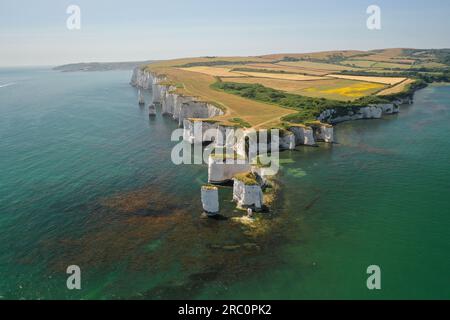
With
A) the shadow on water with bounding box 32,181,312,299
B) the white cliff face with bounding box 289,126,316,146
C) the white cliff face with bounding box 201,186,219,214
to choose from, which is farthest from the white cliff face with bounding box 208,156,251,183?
the white cliff face with bounding box 289,126,316,146

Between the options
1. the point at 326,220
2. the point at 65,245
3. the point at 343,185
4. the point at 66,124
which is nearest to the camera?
the point at 65,245

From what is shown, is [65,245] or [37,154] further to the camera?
[37,154]

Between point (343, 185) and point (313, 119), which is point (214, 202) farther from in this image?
point (313, 119)

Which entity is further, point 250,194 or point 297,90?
point 297,90

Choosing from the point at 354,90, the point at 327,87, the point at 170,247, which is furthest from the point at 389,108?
the point at 170,247

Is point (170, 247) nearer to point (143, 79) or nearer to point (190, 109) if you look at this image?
point (190, 109)

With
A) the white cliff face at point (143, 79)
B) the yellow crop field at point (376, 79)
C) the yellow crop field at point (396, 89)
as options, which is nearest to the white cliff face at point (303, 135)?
the yellow crop field at point (396, 89)

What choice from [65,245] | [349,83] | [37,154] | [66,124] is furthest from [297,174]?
[349,83]
